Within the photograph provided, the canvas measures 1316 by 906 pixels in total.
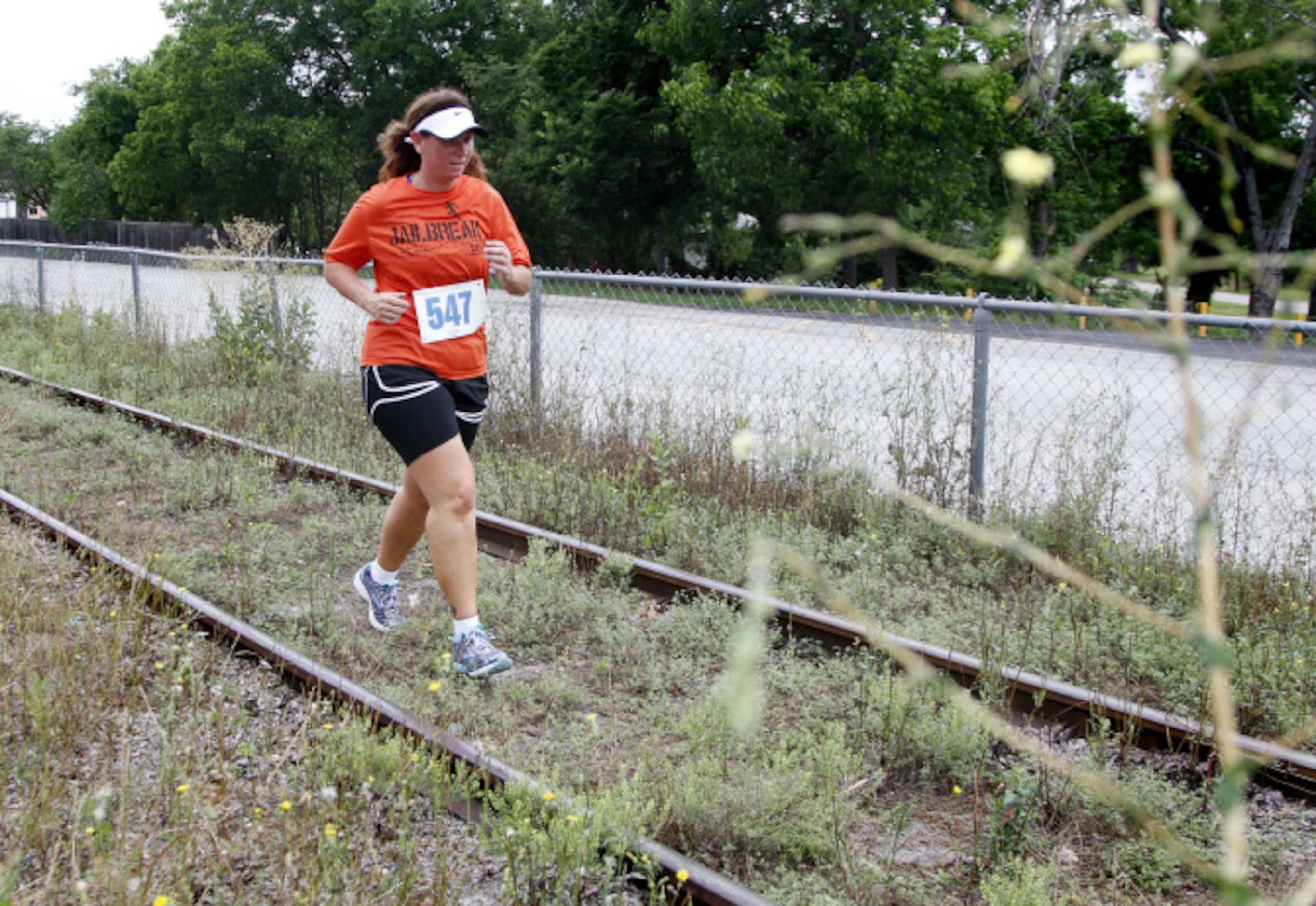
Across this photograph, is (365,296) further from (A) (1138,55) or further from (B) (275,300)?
(B) (275,300)

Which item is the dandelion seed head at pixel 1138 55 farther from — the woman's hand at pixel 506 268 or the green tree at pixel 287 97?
the green tree at pixel 287 97

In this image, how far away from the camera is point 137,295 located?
1422 cm

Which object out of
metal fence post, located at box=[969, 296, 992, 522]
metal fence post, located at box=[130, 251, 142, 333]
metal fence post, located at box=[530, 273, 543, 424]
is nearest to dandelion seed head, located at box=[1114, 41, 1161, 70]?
metal fence post, located at box=[969, 296, 992, 522]

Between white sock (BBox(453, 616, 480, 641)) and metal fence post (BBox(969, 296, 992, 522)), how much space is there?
10.6 ft

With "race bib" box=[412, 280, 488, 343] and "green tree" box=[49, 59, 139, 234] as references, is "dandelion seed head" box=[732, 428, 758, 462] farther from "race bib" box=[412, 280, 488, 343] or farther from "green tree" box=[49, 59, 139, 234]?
"green tree" box=[49, 59, 139, 234]

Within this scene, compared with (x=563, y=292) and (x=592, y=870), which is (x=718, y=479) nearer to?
(x=563, y=292)

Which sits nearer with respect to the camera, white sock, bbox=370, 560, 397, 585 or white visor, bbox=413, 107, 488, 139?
white visor, bbox=413, 107, 488, 139

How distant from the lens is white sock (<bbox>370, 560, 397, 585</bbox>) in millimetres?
4973

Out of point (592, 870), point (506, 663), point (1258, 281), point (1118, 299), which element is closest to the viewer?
point (1258, 281)

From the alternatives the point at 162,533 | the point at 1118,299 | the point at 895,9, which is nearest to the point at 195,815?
the point at 1118,299

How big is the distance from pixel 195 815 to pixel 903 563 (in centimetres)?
392

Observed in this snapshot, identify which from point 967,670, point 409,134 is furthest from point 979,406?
point 409,134

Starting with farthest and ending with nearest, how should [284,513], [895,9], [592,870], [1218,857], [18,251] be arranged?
[895,9], [18,251], [284,513], [1218,857], [592,870]

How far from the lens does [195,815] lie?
2988mm
